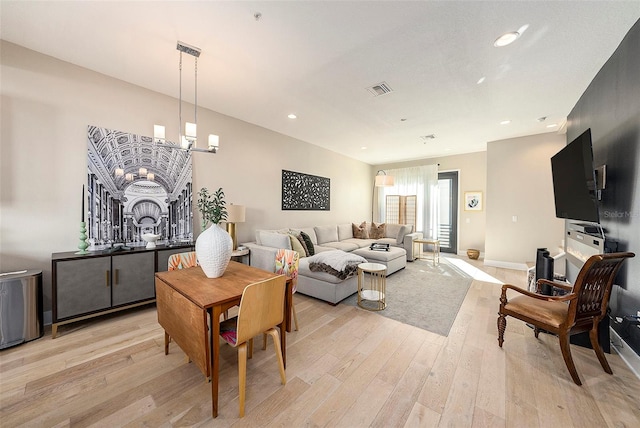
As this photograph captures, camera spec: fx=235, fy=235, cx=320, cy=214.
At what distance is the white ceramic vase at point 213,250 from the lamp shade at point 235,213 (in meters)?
1.88

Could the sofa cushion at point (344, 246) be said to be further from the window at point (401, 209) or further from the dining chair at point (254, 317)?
the dining chair at point (254, 317)

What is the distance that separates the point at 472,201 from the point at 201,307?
6917mm

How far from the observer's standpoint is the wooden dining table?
4.68 feet

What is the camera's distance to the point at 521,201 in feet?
16.0

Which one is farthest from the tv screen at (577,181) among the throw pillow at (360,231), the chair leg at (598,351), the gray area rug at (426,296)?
the throw pillow at (360,231)

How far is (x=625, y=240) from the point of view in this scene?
210cm

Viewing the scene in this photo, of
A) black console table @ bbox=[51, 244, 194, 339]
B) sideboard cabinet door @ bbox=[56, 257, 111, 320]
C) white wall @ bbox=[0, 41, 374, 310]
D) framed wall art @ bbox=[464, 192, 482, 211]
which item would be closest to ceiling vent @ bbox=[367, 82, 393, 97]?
white wall @ bbox=[0, 41, 374, 310]

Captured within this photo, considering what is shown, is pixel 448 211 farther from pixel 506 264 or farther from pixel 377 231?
pixel 377 231

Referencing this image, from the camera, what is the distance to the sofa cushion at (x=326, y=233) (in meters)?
5.34

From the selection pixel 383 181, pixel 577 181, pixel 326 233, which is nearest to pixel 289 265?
pixel 326 233

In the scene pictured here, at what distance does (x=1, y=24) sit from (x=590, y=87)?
6.10m

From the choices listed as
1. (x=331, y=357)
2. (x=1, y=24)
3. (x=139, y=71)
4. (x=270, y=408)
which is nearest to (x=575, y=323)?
(x=331, y=357)

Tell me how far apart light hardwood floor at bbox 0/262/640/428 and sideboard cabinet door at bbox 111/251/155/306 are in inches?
13.0

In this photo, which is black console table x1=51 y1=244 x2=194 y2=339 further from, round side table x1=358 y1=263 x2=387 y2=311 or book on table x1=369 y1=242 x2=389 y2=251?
book on table x1=369 y1=242 x2=389 y2=251
